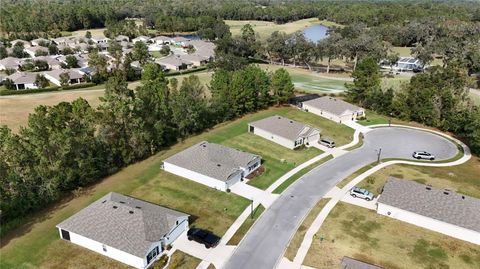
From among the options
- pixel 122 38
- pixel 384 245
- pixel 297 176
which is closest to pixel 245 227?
pixel 297 176

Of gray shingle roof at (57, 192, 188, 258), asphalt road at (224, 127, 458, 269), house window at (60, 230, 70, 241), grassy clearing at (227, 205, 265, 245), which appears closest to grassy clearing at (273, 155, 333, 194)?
asphalt road at (224, 127, 458, 269)

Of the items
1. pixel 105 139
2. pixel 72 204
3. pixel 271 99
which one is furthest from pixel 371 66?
pixel 72 204

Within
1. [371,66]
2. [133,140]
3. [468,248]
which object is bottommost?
[468,248]

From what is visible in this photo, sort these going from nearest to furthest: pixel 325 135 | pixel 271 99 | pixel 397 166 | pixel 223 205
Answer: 1. pixel 223 205
2. pixel 397 166
3. pixel 325 135
4. pixel 271 99

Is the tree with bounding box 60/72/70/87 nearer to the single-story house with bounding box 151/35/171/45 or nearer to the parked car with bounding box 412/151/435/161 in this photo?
the single-story house with bounding box 151/35/171/45

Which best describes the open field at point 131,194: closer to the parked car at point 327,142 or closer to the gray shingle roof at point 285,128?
the gray shingle roof at point 285,128

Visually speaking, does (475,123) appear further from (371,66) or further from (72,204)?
(72,204)
